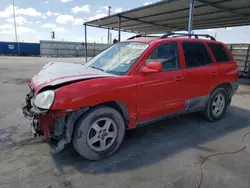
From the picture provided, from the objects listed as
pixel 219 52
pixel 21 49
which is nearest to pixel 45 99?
pixel 219 52

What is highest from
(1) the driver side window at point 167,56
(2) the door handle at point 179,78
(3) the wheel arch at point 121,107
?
(1) the driver side window at point 167,56

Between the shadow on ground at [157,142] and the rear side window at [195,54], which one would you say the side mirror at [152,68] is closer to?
the rear side window at [195,54]

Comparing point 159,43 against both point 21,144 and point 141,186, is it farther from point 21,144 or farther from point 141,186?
point 21,144

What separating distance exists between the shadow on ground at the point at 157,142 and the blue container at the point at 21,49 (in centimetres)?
3948

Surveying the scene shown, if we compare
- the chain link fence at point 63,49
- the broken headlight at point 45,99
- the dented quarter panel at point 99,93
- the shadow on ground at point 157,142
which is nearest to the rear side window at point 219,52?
the shadow on ground at point 157,142

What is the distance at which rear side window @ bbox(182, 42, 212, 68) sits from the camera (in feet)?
12.4

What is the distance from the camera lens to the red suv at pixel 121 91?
2.55m

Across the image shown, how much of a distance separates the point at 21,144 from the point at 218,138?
11.8 ft

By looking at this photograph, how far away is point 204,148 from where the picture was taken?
3.32 metres

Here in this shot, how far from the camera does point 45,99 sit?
97.5 inches

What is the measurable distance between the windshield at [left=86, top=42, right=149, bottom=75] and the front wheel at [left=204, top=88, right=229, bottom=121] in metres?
2.16

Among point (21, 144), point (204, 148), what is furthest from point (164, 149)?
point (21, 144)

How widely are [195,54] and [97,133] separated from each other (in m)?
2.58

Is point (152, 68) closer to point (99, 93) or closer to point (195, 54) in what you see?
point (99, 93)
